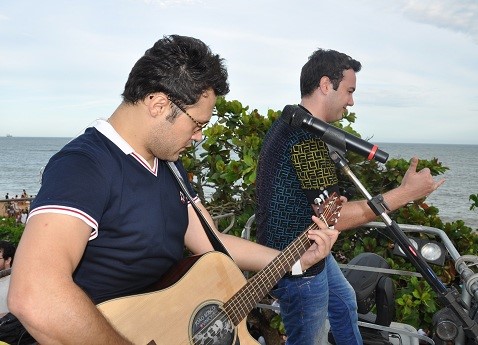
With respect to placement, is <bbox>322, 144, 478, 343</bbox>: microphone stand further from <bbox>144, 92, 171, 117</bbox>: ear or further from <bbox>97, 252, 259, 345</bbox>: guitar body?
<bbox>144, 92, 171, 117</bbox>: ear

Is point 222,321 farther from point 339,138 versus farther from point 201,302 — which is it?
point 339,138

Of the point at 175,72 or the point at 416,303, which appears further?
the point at 416,303

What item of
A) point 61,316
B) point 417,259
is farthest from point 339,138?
point 61,316

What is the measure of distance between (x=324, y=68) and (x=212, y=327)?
5.72 feet

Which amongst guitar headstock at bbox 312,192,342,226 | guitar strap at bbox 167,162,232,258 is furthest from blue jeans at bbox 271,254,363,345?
guitar strap at bbox 167,162,232,258

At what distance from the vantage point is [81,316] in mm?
1502

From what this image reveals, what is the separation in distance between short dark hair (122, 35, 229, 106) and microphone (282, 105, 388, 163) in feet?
1.97

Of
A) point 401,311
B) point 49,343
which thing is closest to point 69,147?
point 49,343

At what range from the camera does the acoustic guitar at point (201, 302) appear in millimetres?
1918

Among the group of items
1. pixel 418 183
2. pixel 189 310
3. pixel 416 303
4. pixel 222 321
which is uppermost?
pixel 418 183

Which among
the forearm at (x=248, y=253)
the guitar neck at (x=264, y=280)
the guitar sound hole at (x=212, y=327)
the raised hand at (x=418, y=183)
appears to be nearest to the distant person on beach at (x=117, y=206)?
the guitar sound hole at (x=212, y=327)

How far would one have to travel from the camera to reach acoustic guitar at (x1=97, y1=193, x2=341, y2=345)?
192 centimetres

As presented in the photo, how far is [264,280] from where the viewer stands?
2520mm

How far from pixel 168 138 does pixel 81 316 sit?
71cm
